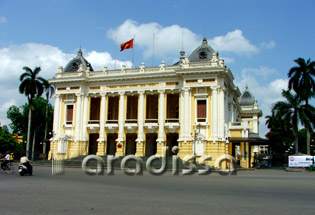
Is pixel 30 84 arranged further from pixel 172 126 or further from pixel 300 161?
pixel 300 161

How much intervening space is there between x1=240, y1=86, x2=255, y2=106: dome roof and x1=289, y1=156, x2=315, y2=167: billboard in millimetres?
38728

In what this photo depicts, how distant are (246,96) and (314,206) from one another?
69.2 m

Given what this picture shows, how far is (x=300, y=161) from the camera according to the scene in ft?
122

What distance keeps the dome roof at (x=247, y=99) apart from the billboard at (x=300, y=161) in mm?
38728

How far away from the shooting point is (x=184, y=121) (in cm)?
3931

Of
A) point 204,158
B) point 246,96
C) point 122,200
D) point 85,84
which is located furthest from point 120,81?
point 246,96

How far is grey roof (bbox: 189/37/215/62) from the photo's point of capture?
40938mm

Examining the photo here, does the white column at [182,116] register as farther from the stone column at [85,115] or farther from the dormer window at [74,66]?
the dormer window at [74,66]

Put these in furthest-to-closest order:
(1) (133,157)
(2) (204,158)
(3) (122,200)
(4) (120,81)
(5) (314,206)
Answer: (4) (120,81), (1) (133,157), (2) (204,158), (3) (122,200), (5) (314,206)

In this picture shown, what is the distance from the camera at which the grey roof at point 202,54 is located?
40938 mm

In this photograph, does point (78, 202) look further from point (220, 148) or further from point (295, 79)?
point (295, 79)

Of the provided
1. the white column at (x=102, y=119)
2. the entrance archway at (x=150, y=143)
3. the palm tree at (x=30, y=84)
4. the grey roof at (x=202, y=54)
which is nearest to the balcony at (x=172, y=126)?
the entrance archway at (x=150, y=143)

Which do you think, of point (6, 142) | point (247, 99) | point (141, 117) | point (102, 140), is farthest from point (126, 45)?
point (247, 99)

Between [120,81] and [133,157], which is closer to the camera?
[133,157]
